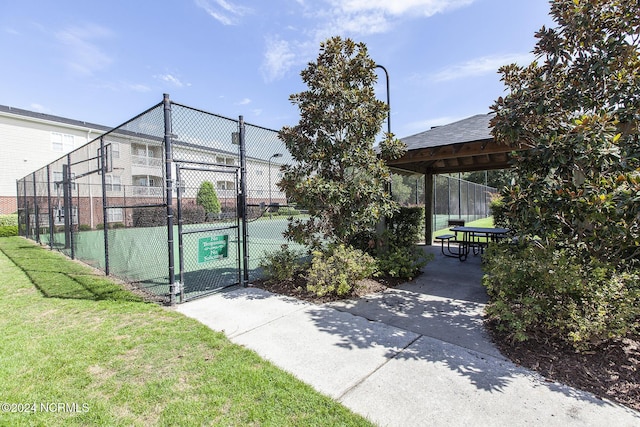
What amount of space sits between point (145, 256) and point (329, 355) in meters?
7.01

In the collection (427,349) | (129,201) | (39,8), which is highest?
(39,8)

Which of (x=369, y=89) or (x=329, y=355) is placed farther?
(x=369, y=89)


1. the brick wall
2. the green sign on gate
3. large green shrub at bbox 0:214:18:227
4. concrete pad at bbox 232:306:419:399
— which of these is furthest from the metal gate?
the brick wall

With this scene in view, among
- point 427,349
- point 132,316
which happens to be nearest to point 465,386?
point 427,349

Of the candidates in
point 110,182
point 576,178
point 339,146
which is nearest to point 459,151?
point 339,146

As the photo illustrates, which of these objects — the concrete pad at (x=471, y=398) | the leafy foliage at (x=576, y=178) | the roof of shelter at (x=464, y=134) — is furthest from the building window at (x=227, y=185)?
the leafy foliage at (x=576, y=178)

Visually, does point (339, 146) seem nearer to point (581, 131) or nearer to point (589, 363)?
point (581, 131)

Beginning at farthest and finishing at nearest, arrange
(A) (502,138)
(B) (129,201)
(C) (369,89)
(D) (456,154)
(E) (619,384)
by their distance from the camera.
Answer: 1. (B) (129,201)
2. (D) (456,154)
3. (C) (369,89)
4. (A) (502,138)
5. (E) (619,384)

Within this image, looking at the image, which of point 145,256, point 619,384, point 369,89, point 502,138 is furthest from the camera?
point 145,256

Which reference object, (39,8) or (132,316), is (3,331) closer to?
(132,316)

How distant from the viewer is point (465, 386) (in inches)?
87.8

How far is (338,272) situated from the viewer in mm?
4512

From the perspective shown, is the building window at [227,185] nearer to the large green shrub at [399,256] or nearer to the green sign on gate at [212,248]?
the green sign on gate at [212,248]

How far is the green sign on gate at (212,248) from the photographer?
4395 mm
